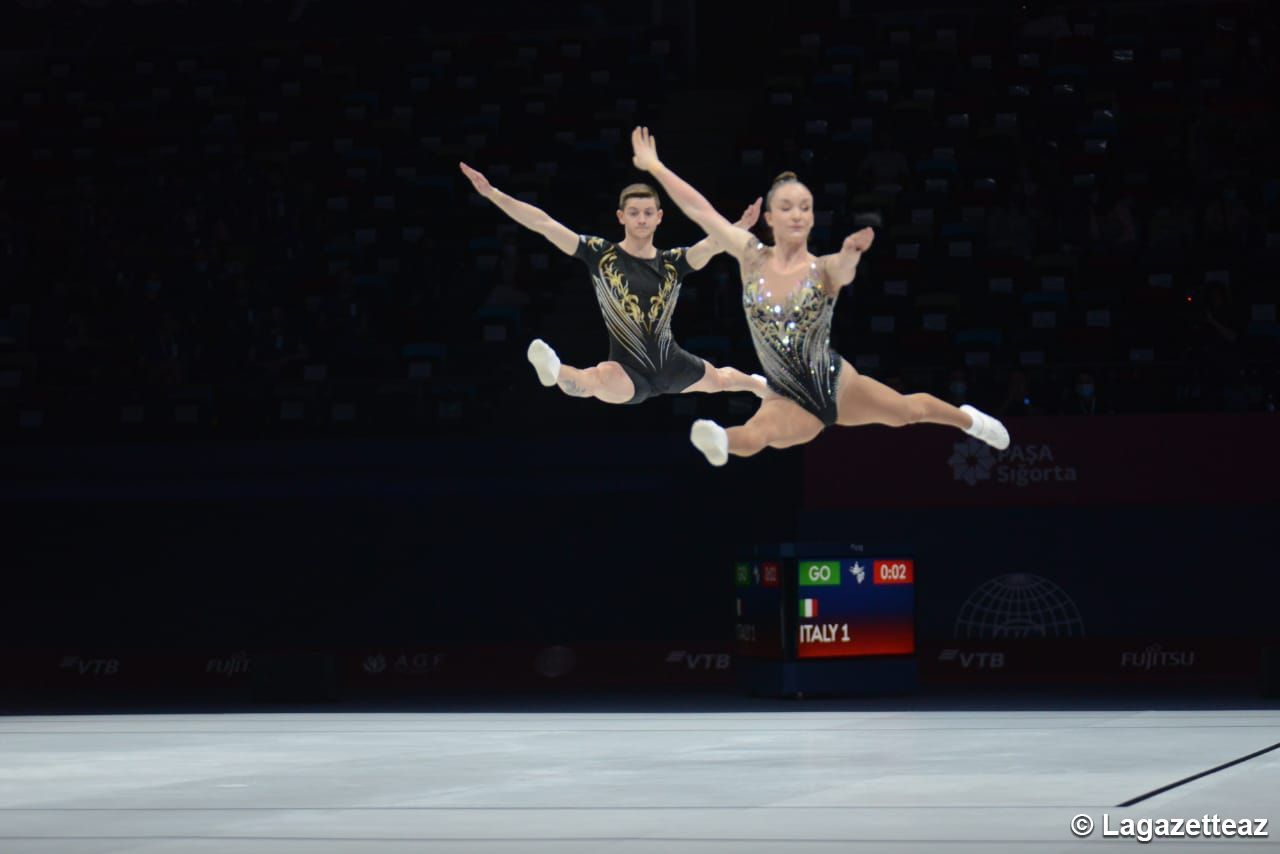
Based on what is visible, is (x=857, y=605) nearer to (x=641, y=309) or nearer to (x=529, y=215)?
(x=641, y=309)

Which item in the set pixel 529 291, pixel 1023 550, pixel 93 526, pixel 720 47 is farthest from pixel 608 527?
pixel 720 47

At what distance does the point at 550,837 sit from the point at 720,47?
19275mm

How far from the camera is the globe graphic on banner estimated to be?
1958 cm

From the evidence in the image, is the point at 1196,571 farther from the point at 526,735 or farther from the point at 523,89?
the point at 523,89

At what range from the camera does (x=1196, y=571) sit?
63.5 feet

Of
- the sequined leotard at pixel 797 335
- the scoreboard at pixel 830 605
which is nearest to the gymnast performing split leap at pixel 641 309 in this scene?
the sequined leotard at pixel 797 335

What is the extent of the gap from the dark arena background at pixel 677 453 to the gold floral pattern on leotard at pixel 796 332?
752 cm

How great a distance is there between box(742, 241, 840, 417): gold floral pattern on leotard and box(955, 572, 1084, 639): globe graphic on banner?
11.6 m

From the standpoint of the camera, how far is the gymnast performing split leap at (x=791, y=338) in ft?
27.0

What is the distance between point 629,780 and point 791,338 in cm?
474

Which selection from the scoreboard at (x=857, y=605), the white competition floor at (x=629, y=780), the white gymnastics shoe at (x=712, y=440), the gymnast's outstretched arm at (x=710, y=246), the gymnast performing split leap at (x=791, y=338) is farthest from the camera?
the scoreboard at (x=857, y=605)

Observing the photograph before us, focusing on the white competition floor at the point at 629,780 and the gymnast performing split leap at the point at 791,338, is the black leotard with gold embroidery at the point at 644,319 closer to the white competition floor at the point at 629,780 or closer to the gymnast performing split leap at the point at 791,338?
the gymnast performing split leap at the point at 791,338

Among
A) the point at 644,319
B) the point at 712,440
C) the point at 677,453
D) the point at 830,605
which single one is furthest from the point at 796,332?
the point at 830,605

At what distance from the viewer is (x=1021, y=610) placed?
64.7 ft
